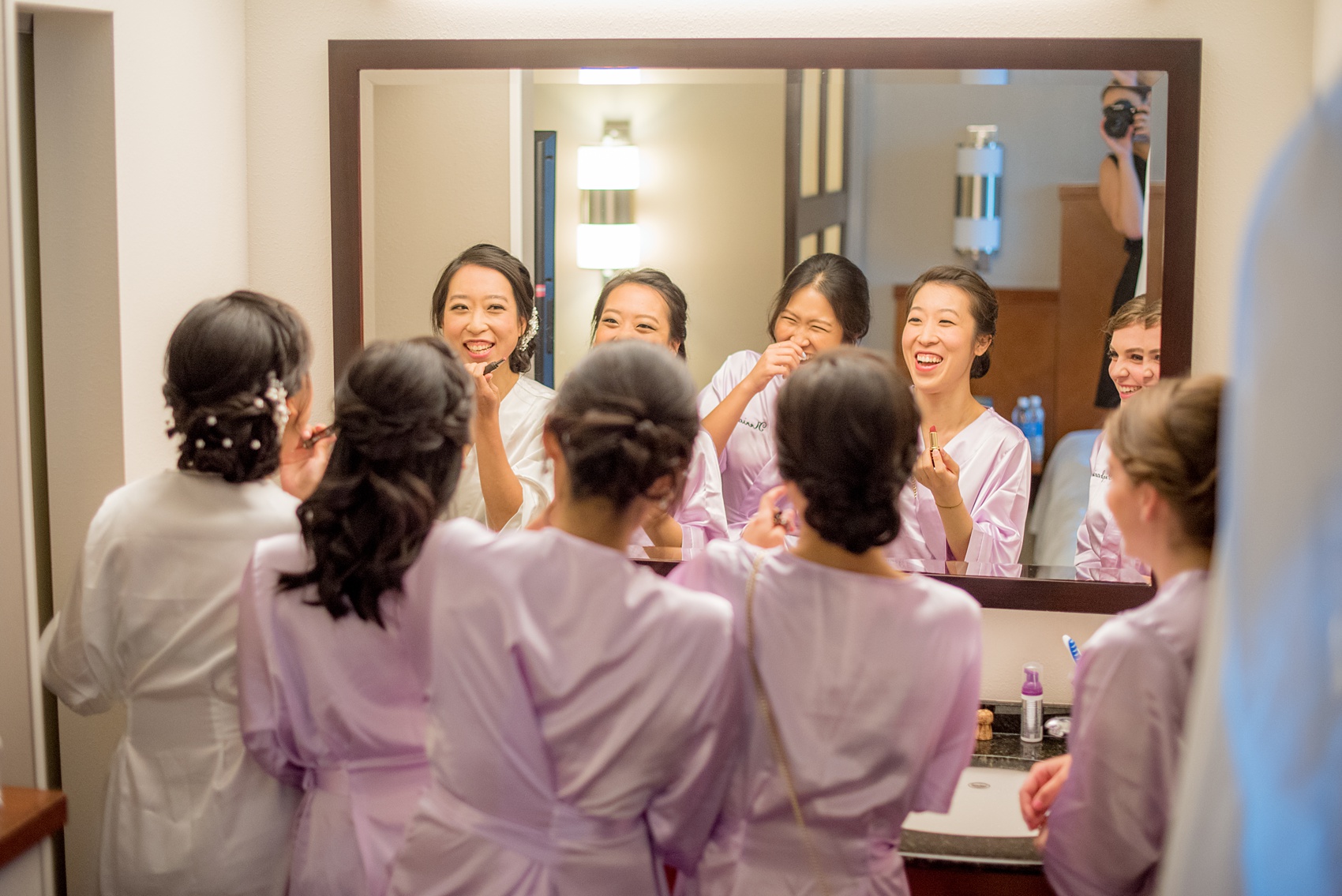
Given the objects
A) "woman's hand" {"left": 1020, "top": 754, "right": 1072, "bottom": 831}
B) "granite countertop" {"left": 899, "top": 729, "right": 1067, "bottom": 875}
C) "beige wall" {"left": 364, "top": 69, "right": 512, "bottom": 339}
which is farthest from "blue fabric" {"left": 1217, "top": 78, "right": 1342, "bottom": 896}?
"beige wall" {"left": 364, "top": 69, "right": 512, "bottom": 339}

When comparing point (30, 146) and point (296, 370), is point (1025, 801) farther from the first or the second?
point (30, 146)

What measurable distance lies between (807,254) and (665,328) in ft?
0.92

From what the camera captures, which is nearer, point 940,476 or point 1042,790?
point 1042,790

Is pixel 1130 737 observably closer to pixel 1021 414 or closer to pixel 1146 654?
pixel 1146 654

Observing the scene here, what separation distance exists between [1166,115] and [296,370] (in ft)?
4.77

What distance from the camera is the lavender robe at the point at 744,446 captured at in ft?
6.79

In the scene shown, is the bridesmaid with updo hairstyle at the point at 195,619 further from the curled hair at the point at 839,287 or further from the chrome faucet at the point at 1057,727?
the chrome faucet at the point at 1057,727

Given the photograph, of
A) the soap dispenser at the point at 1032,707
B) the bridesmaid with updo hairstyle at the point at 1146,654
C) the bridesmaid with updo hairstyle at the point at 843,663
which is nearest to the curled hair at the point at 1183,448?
the bridesmaid with updo hairstyle at the point at 1146,654

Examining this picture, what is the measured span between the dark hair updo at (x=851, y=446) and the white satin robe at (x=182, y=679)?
695mm

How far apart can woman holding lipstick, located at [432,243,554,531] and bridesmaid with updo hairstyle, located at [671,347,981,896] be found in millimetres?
834

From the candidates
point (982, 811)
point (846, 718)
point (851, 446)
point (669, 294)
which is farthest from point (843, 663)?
point (669, 294)

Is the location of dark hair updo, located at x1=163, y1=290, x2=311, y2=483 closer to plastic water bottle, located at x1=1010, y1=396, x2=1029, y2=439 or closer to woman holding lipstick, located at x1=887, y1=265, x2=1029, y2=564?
woman holding lipstick, located at x1=887, y1=265, x2=1029, y2=564

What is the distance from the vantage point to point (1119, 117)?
1.96m

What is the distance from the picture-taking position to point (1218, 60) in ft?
6.47
